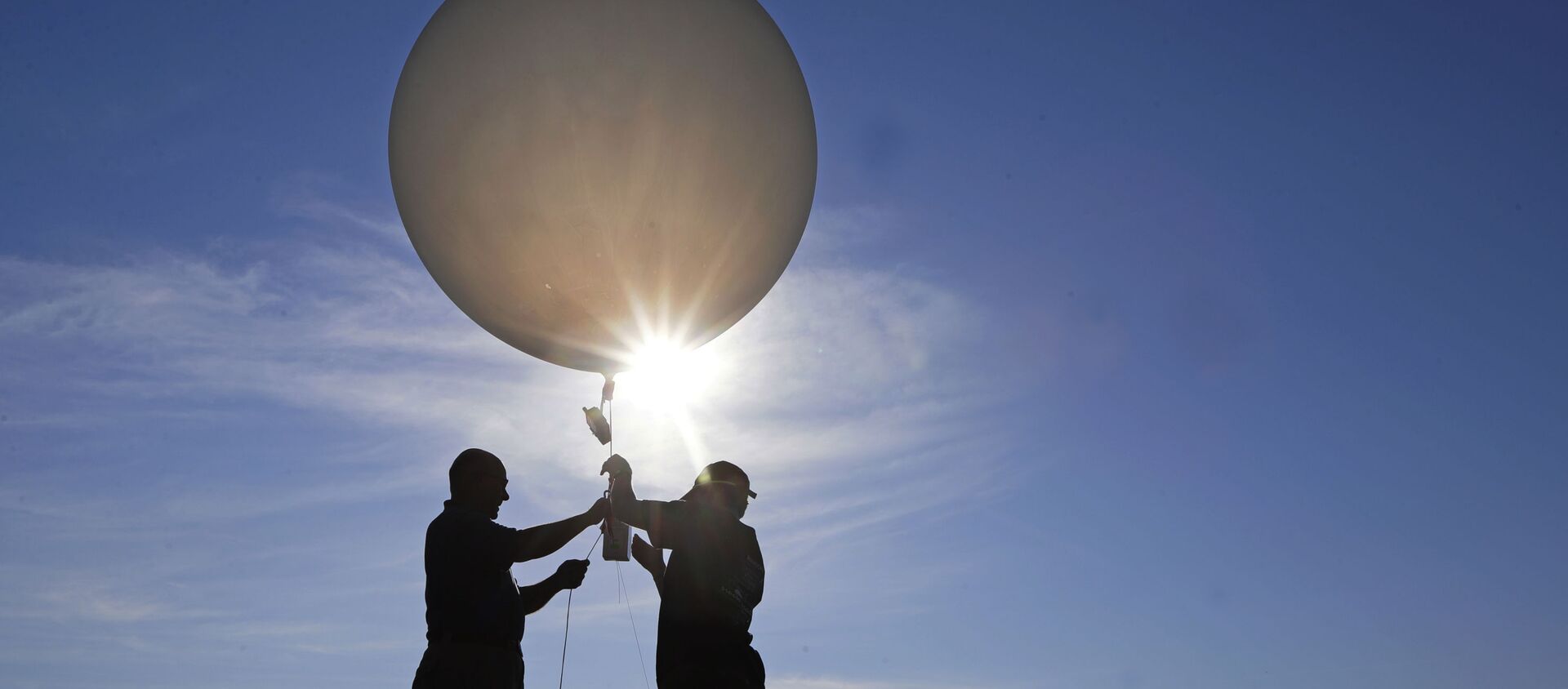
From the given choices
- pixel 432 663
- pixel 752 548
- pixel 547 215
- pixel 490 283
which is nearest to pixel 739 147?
pixel 547 215

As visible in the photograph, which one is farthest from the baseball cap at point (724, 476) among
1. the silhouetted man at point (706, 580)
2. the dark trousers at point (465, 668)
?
the dark trousers at point (465, 668)

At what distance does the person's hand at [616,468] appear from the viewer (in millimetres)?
4328

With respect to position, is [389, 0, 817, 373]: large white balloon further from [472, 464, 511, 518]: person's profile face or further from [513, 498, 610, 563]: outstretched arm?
[513, 498, 610, 563]: outstretched arm

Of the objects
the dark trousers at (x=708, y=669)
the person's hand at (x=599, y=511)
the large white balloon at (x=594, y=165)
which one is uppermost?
the large white balloon at (x=594, y=165)

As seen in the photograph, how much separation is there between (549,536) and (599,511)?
0.77ft

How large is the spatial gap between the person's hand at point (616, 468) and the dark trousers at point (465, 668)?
0.78m

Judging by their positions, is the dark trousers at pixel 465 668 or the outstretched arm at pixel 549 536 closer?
the dark trousers at pixel 465 668

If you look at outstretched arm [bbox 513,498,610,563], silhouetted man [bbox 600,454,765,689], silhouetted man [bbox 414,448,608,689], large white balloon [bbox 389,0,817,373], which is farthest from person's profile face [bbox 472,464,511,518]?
large white balloon [bbox 389,0,817,373]

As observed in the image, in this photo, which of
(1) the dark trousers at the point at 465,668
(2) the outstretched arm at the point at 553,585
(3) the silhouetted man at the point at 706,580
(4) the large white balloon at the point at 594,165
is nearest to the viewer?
(1) the dark trousers at the point at 465,668

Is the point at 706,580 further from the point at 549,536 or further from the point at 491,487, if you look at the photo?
the point at 491,487

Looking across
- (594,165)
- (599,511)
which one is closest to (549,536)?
(599,511)

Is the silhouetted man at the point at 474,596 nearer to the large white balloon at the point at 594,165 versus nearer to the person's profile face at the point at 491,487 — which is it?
the person's profile face at the point at 491,487

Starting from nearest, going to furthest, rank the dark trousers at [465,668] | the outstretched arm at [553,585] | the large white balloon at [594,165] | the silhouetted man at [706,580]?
the dark trousers at [465,668]
the silhouetted man at [706,580]
the large white balloon at [594,165]
the outstretched arm at [553,585]

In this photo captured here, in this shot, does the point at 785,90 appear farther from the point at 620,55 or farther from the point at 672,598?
the point at 672,598
